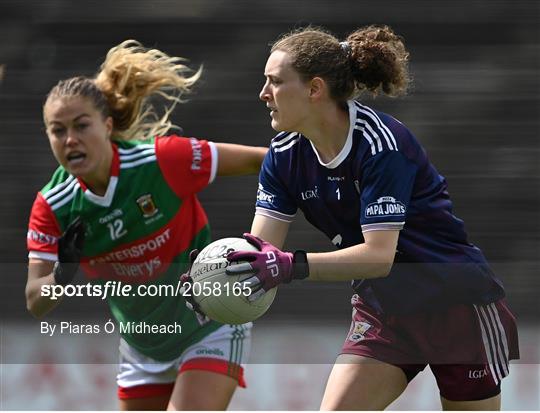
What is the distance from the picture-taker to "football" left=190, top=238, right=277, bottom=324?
2773 mm

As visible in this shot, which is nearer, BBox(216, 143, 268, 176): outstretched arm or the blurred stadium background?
BBox(216, 143, 268, 176): outstretched arm

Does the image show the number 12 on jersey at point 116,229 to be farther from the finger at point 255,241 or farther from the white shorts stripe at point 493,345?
the white shorts stripe at point 493,345

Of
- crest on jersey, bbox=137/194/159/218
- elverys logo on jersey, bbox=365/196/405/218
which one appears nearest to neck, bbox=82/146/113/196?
crest on jersey, bbox=137/194/159/218

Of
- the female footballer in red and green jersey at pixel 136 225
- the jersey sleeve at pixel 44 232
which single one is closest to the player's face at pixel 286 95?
the female footballer in red and green jersey at pixel 136 225

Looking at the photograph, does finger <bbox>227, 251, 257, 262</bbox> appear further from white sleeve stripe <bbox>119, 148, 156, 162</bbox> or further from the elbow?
white sleeve stripe <bbox>119, 148, 156, 162</bbox>

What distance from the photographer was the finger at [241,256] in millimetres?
2725

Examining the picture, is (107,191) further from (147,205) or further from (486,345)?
(486,345)

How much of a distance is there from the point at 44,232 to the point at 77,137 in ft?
0.93

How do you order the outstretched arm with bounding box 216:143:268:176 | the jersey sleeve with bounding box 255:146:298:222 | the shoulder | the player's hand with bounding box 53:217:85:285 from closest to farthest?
the jersey sleeve with bounding box 255:146:298:222, the player's hand with bounding box 53:217:85:285, the shoulder, the outstretched arm with bounding box 216:143:268:176

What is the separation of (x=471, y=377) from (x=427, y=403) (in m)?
1.08

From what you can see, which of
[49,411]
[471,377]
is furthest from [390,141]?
[49,411]

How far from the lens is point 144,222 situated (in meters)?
3.29

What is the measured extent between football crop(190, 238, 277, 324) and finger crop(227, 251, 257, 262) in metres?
0.04

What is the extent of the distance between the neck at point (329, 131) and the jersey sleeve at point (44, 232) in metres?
0.83
